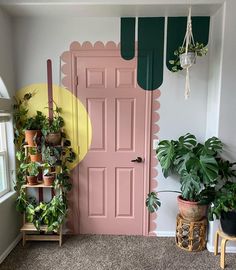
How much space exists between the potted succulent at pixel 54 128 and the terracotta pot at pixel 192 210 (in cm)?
146

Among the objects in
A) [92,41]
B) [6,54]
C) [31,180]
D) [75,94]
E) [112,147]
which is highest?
[92,41]

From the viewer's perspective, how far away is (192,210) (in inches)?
88.3

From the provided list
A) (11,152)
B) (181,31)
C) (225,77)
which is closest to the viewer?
(225,77)

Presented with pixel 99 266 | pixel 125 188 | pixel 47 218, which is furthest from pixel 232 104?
pixel 47 218

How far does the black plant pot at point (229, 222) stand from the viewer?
2.03m

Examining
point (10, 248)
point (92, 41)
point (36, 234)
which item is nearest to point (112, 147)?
point (92, 41)

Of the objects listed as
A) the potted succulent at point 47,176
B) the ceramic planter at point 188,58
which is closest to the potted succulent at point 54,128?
the potted succulent at point 47,176

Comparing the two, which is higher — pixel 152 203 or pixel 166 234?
pixel 152 203

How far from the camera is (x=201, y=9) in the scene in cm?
214

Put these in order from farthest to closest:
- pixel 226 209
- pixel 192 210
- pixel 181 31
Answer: pixel 181 31, pixel 192 210, pixel 226 209

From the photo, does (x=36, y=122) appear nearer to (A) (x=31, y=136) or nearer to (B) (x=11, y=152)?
(A) (x=31, y=136)

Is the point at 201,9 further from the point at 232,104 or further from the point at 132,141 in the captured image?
A: the point at 132,141

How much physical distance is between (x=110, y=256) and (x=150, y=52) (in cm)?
217

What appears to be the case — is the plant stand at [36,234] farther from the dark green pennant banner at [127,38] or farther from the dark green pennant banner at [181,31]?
the dark green pennant banner at [181,31]
